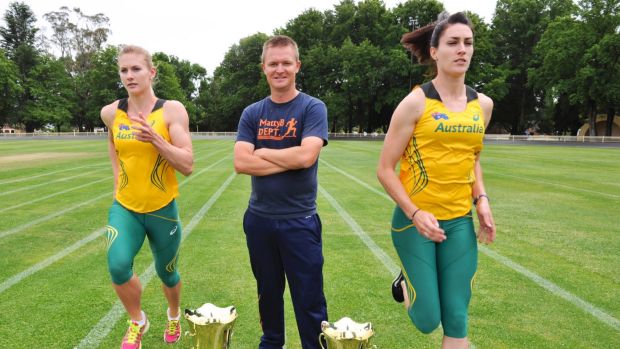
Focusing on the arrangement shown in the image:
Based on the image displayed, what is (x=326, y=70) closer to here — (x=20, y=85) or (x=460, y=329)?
(x=20, y=85)

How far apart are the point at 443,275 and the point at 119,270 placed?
2205 mm

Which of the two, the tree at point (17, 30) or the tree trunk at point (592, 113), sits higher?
the tree at point (17, 30)

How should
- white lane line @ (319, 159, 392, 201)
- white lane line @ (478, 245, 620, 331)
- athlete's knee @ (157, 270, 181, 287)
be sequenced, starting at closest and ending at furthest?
athlete's knee @ (157, 270, 181, 287) → white lane line @ (478, 245, 620, 331) → white lane line @ (319, 159, 392, 201)

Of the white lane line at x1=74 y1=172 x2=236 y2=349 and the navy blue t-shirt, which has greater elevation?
the navy blue t-shirt

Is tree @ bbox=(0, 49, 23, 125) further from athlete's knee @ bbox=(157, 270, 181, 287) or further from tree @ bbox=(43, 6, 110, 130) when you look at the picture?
athlete's knee @ bbox=(157, 270, 181, 287)

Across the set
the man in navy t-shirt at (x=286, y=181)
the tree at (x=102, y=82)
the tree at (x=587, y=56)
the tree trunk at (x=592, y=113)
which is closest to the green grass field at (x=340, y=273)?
the man in navy t-shirt at (x=286, y=181)

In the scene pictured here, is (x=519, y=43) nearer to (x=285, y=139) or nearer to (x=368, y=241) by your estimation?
(x=368, y=241)

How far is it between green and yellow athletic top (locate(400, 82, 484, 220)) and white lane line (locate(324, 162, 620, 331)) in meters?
2.50

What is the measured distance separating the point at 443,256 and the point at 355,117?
65.2m

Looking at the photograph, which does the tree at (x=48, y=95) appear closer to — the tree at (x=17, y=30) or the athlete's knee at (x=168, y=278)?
the tree at (x=17, y=30)

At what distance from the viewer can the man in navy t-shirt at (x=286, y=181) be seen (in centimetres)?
271

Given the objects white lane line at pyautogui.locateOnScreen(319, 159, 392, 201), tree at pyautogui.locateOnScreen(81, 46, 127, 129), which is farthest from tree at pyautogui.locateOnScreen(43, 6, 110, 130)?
white lane line at pyautogui.locateOnScreen(319, 159, 392, 201)

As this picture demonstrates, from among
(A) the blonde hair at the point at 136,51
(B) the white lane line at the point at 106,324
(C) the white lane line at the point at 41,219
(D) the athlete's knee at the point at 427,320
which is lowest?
(B) the white lane line at the point at 106,324

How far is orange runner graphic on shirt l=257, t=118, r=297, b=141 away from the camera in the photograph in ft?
9.17
